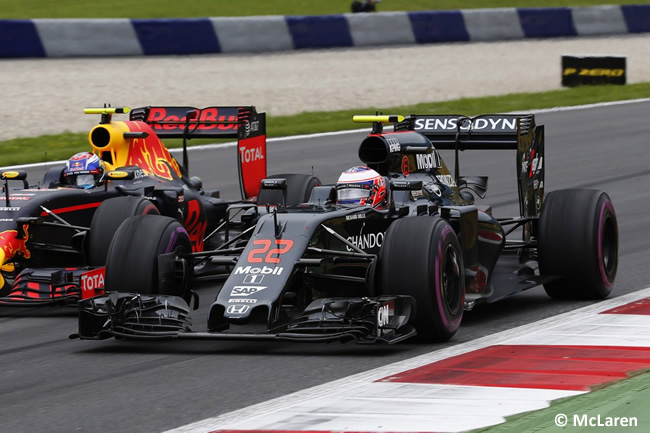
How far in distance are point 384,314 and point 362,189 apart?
1533 millimetres

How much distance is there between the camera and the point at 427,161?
10508 mm

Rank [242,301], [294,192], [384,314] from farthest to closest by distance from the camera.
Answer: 1. [294,192]
2. [242,301]
3. [384,314]

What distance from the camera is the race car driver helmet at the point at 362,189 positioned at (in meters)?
9.57

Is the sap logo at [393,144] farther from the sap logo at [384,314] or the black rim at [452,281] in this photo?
the sap logo at [384,314]

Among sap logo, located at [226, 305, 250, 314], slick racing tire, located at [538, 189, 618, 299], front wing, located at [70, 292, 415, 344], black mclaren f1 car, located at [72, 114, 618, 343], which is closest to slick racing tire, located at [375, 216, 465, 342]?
black mclaren f1 car, located at [72, 114, 618, 343]

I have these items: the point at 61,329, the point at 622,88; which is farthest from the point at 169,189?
the point at 622,88

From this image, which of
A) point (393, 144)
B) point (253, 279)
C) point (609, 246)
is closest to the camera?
point (253, 279)

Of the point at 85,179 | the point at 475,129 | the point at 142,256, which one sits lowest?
the point at 142,256

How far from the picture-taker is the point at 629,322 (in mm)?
9266

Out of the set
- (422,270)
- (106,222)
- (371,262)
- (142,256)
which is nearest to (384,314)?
(422,270)

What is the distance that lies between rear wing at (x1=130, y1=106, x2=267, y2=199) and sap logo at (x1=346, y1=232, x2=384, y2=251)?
367 cm

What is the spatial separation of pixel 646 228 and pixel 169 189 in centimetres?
563

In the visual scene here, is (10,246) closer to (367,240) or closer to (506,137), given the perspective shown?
(367,240)

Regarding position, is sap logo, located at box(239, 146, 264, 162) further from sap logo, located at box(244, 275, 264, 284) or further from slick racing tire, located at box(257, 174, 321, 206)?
sap logo, located at box(244, 275, 264, 284)
